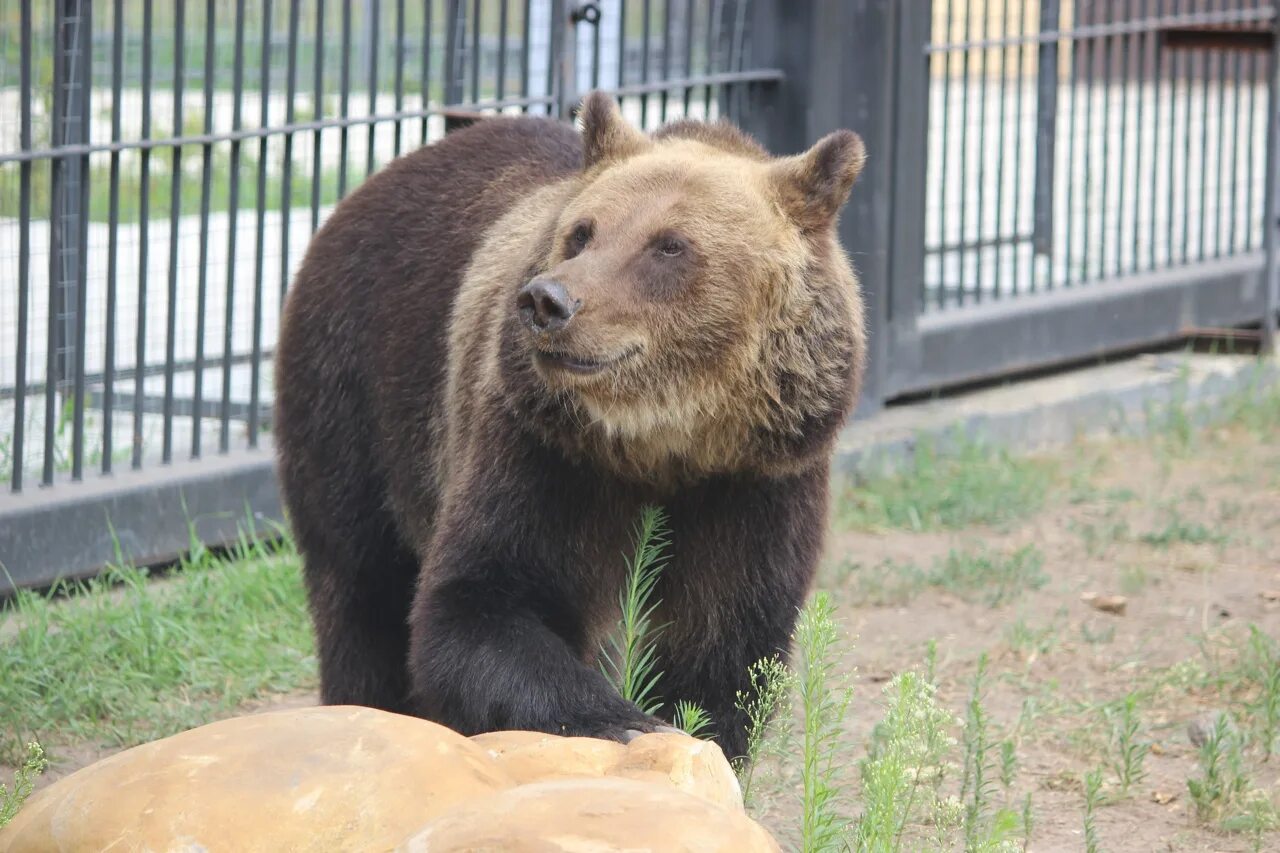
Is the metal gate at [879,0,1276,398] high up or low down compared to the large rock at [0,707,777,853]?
up

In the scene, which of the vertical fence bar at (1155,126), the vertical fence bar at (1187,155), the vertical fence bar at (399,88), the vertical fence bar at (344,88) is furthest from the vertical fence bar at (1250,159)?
the vertical fence bar at (344,88)

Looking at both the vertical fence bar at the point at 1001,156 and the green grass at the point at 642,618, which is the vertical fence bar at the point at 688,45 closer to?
the vertical fence bar at the point at 1001,156

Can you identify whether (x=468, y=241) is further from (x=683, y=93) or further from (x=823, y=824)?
(x=683, y=93)

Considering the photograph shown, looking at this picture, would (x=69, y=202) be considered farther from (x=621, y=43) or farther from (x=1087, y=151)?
(x=1087, y=151)

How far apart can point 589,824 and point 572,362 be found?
1391 millimetres

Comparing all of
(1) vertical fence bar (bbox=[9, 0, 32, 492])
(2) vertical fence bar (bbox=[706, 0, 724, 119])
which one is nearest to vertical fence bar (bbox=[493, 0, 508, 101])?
(2) vertical fence bar (bbox=[706, 0, 724, 119])

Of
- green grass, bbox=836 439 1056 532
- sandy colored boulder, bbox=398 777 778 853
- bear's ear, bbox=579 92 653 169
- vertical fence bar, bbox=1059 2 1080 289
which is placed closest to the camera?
sandy colored boulder, bbox=398 777 778 853

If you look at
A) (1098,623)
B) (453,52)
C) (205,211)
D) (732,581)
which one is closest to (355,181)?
(453,52)

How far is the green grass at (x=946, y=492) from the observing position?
745 cm

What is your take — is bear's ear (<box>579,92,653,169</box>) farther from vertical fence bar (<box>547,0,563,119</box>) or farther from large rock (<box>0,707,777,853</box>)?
vertical fence bar (<box>547,0,563,119</box>)

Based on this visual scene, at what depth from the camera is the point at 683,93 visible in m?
7.82

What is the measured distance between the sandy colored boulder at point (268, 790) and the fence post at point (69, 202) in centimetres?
313

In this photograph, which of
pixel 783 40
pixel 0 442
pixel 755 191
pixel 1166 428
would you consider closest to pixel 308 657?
pixel 0 442

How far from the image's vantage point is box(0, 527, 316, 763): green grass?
5.02 meters
